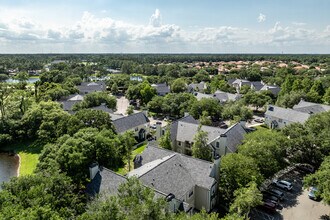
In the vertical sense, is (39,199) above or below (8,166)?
above

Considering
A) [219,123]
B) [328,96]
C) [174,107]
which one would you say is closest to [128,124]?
[174,107]

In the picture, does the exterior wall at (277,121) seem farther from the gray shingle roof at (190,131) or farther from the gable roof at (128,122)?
the gable roof at (128,122)

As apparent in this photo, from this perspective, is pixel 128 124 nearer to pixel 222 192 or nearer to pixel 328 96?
pixel 222 192

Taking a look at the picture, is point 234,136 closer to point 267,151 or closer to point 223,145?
point 223,145

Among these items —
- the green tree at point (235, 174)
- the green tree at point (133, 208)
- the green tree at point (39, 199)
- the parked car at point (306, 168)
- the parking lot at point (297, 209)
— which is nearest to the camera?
the green tree at point (133, 208)

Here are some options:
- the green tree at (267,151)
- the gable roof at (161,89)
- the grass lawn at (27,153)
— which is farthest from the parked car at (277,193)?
the gable roof at (161,89)

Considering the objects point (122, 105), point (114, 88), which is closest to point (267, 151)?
point (122, 105)
